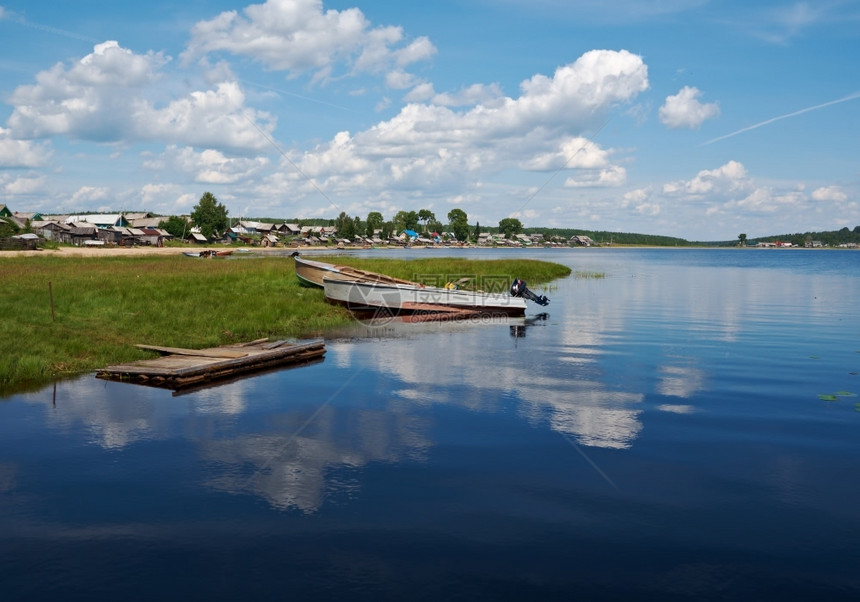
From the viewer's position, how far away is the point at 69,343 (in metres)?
21.4

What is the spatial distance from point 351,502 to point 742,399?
12281 millimetres

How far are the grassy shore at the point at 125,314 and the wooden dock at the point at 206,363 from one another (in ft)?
4.90

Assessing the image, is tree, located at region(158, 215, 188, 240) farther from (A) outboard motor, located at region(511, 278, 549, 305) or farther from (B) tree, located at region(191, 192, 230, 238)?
(A) outboard motor, located at region(511, 278, 549, 305)

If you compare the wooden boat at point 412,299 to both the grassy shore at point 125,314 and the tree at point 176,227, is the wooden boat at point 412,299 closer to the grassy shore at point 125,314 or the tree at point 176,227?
the grassy shore at point 125,314

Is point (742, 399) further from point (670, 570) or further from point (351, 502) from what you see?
point (351, 502)

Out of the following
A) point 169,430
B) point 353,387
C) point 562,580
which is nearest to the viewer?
point 562,580

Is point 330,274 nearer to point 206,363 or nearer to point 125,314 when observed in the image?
point 125,314

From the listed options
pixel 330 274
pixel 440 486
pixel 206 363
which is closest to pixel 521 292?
pixel 330 274

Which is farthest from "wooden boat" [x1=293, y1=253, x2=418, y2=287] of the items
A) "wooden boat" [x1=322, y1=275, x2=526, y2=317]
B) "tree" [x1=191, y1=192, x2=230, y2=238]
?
"tree" [x1=191, y1=192, x2=230, y2=238]

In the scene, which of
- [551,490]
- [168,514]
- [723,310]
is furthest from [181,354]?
[723,310]

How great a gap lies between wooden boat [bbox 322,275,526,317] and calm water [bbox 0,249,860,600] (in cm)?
1430

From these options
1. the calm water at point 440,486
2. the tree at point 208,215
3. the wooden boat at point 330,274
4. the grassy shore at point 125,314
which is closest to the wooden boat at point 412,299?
the wooden boat at point 330,274

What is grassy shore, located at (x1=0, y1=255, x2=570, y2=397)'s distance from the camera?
20.3 m

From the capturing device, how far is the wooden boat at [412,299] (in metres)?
36.3
